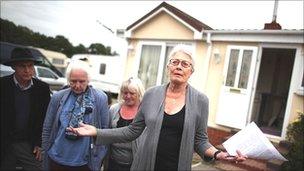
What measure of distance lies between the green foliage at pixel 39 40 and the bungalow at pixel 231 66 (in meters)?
29.5

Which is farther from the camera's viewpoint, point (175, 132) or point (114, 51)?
point (114, 51)

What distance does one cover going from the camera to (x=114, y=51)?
75.5 m

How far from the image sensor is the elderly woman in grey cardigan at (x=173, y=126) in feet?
8.80

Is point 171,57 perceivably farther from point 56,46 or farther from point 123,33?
point 56,46

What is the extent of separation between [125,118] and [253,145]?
78.6 inches

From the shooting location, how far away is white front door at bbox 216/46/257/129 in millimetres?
10008

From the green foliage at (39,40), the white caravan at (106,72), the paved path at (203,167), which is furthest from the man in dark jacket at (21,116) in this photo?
the green foliage at (39,40)

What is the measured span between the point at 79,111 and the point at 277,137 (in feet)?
22.8

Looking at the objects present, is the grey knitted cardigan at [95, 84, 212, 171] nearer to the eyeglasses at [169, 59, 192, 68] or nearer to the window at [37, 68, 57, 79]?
the eyeglasses at [169, 59, 192, 68]

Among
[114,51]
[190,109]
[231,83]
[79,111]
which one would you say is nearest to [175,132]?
[190,109]

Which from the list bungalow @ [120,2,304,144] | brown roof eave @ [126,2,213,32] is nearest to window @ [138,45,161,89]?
bungalow @ [120,2,304,144]

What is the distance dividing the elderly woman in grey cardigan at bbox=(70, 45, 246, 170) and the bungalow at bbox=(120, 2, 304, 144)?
689cm

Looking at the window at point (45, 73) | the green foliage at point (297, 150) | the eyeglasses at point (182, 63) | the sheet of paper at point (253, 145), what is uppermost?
the eyeglasses at point (182, 63)

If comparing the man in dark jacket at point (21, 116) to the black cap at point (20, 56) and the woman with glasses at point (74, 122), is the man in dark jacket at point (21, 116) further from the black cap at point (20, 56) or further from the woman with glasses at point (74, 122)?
the woman with glasses at point (74, 122)
